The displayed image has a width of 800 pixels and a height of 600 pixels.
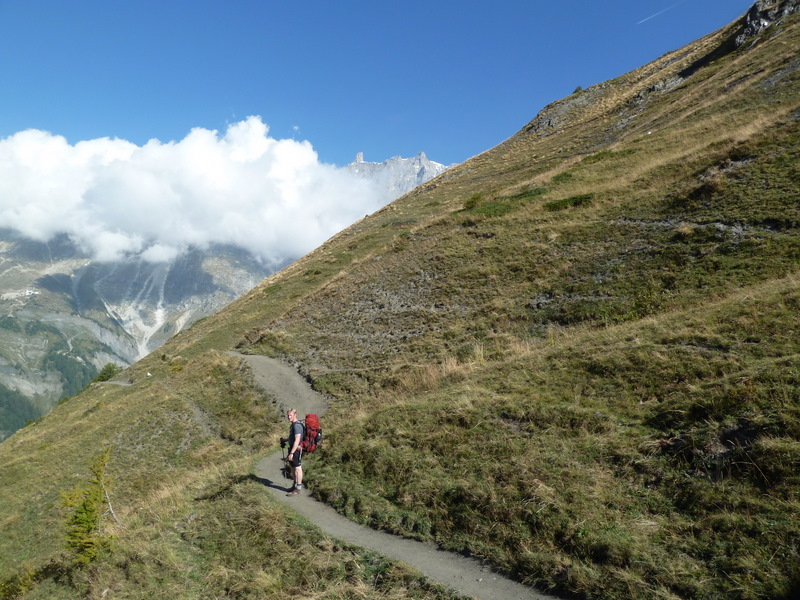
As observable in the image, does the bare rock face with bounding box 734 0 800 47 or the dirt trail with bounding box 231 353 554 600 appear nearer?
the dirt trail with bounding box 231 353 554 600

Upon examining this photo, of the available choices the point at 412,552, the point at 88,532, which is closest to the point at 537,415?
the point at 412,552

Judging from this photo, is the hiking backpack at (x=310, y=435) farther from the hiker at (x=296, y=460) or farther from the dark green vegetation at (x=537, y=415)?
the dark green vegetation at (x=537, y=415)

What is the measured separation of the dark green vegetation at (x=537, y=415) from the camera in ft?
24.5

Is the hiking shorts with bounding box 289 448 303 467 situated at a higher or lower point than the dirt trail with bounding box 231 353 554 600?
higher

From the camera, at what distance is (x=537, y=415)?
11188 mm

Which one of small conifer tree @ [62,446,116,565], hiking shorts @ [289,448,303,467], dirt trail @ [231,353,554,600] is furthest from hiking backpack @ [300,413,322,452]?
small conifer tree @ [62,446,116,565]

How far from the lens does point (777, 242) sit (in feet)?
53.8

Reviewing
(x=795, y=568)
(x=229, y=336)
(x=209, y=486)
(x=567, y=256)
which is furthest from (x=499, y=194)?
(x=795, y=568)

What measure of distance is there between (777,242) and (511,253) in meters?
13.3

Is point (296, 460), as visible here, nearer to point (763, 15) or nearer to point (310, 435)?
point (310, 435)

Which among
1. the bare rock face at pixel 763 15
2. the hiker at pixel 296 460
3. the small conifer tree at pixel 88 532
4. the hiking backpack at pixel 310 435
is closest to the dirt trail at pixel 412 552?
the hiker at pixel 296 460

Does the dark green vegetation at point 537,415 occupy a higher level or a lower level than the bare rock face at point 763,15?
lower

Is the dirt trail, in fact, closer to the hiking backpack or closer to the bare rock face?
the hiking backpack

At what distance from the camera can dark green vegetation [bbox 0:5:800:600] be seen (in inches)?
294
